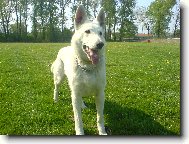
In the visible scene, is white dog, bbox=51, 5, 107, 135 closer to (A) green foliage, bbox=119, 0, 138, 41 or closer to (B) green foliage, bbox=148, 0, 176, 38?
(A) green foliage, bbox=119, 0, 138, 41

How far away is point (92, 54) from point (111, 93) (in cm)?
90

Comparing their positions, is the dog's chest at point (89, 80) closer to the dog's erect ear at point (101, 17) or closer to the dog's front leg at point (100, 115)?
the dog's front leg at point (100, 115)

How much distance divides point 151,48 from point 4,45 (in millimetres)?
1417

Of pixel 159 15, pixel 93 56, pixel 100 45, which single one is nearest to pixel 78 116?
pixel 93 56

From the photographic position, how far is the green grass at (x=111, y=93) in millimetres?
3816

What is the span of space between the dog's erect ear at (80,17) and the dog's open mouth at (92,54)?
0.70ft

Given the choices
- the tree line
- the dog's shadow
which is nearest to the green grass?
the dog's shadow

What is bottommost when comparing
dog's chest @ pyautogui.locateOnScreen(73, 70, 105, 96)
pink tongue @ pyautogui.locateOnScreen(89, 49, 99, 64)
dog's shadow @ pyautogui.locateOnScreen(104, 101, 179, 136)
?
dog's shadow @ pyautogui.locateOnScreen(104, 101, 179, 136)

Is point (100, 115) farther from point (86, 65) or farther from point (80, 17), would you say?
point (80, 17)

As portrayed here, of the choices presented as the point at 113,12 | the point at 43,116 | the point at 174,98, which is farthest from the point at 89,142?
the point at 113,12

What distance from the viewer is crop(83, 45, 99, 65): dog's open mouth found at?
3482mm

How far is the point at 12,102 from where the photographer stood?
13.6 feet

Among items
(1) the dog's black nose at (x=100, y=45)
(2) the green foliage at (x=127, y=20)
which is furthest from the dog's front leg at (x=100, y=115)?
(2) the green foliage at (x=127, y=20)

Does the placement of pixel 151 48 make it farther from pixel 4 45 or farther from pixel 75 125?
pixel 4 45
